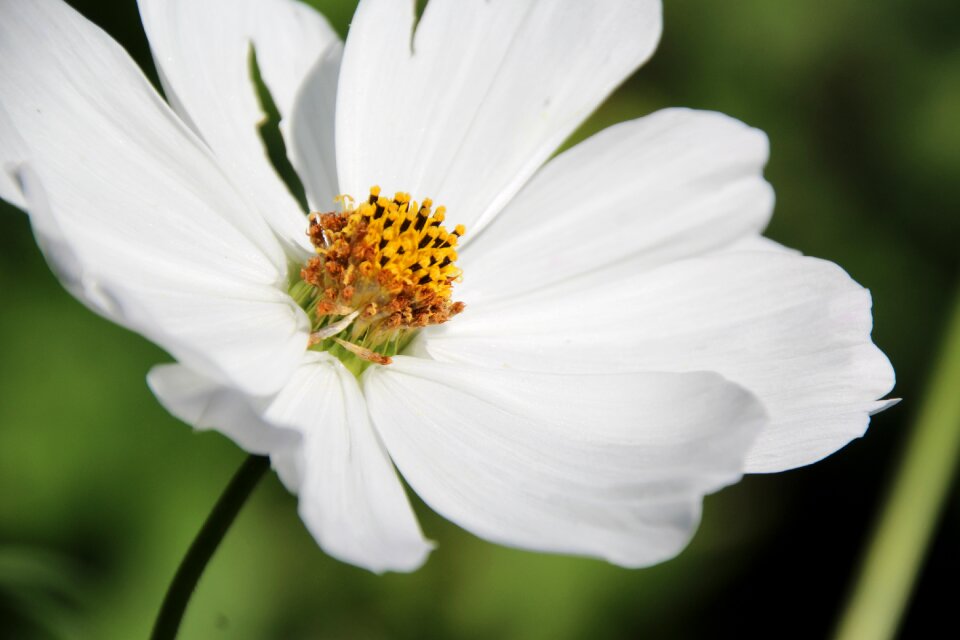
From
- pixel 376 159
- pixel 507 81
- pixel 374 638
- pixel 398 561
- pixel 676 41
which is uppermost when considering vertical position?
pixel 676 41

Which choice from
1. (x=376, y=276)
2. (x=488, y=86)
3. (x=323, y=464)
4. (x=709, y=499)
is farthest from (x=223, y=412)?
(x=709, y=499)

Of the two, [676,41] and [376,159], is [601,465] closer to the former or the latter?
[376,159]

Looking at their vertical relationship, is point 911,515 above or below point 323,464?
above

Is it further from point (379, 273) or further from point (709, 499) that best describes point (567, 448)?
point (709, 499)

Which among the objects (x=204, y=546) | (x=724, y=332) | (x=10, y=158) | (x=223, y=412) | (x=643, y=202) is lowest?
(x=204, y=546)

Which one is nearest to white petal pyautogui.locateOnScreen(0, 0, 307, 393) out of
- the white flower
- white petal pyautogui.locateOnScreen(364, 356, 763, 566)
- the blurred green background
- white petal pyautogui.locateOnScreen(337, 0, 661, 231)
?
the white flower

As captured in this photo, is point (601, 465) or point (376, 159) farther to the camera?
point (376, 159)

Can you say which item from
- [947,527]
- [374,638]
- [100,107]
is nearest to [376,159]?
→ [100,107]

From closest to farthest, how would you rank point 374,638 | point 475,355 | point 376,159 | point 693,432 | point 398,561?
point 398,561
point 693,432
point 475,355
point 376,159
point 374,638
